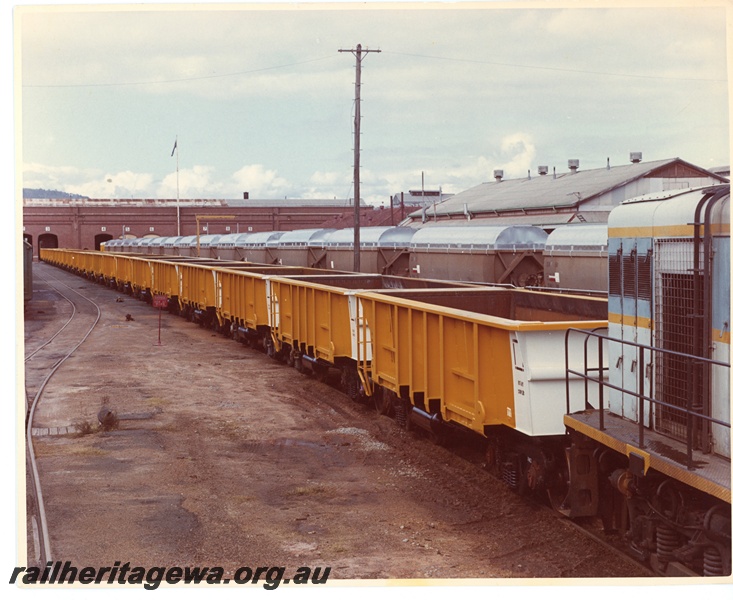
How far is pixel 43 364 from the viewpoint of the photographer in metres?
22.0

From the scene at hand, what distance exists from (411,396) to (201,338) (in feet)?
52.2

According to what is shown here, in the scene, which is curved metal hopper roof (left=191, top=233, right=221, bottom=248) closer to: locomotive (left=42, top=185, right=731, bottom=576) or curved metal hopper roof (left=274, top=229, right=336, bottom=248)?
curved metal hopper roof (left=274, top=229, right=336, bottom=248)

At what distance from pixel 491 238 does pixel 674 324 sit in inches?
1052

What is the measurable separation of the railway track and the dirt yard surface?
0.16 m

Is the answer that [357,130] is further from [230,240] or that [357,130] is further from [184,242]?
[184,242]

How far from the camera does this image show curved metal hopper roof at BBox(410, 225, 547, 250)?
3331 cm

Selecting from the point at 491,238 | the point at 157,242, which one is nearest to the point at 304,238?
the point at 491,238

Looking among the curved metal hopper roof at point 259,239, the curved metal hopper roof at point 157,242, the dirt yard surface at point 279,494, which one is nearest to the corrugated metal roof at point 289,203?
the curved metal hopper roof at point 157,242

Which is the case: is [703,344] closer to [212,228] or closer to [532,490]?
[532,490]

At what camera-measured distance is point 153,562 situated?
8367 millimetres

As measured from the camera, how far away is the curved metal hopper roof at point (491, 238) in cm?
3331

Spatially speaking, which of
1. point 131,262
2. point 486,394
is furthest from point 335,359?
point 131,262

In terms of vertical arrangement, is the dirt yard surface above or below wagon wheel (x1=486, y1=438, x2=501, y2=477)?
below

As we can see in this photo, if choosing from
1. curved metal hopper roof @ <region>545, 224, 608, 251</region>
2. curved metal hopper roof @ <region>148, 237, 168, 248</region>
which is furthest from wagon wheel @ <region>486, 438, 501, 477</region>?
curved metal hopper roof @ <region>148, 237, 168, 248</region>
